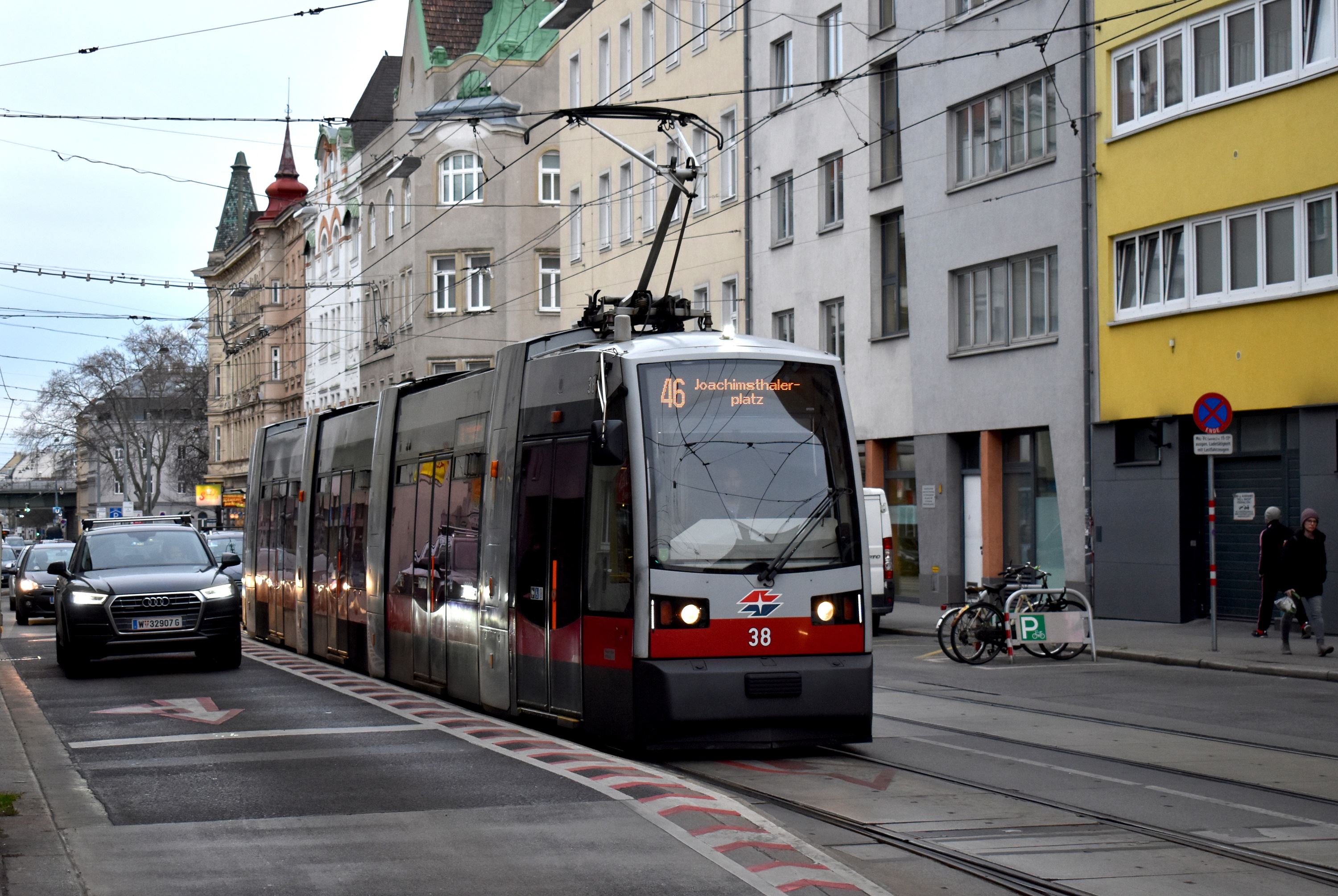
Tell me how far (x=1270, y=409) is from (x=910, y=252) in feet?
33.8

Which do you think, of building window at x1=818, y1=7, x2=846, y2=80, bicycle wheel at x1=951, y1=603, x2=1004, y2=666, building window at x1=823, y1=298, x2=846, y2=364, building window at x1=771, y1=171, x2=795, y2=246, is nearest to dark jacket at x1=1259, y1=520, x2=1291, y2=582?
bicycle wheel at x1=951, y1=603, x2=1004, y2=666

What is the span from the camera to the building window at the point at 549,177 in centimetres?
6325

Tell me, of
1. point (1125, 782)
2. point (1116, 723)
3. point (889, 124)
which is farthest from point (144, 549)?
point (889, 124)

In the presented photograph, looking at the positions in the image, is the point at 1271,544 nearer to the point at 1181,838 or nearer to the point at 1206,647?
the point at 1206,647

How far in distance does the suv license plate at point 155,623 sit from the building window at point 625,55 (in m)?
29.7

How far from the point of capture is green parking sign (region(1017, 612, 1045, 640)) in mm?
21766

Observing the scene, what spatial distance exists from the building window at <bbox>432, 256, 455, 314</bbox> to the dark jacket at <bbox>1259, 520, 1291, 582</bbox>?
43.8 metres

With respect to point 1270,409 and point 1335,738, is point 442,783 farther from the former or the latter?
point 1270,409

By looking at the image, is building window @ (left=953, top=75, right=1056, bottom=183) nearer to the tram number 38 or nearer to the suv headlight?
the suv headlight

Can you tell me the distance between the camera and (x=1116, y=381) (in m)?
28.5

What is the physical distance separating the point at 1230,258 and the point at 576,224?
29.6 m

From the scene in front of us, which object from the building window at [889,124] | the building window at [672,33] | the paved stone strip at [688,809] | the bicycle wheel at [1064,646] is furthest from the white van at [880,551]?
the building window at [672,33]

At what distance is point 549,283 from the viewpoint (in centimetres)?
6306

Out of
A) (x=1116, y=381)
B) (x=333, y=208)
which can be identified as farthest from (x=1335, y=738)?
(x=333, y=208)
